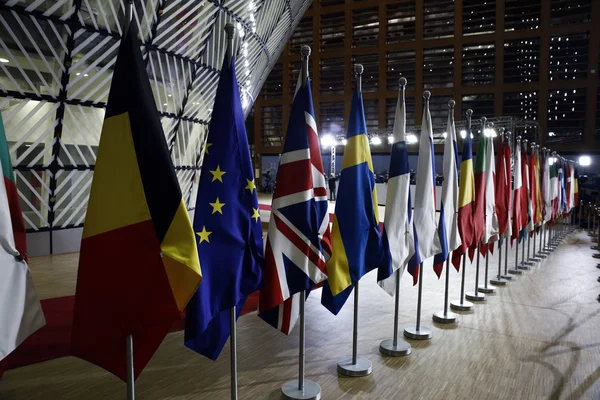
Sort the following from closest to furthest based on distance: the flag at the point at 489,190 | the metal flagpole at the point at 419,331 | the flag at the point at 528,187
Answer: the metal flagpole at the point at 419,331
the flag at the point at 489,190
the flag at the point at 528,187

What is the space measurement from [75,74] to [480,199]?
844 cm

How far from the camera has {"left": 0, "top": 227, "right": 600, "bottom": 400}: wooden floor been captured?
141 inches

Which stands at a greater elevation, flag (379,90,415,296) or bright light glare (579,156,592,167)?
bright light glare (579,156,592,167)

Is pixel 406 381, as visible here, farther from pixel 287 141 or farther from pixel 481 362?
pixel 287 141

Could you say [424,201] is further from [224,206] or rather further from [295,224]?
[224,206]

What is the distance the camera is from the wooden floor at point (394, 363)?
3.58 m

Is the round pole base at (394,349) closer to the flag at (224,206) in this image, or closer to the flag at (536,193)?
the flag at (224,206)

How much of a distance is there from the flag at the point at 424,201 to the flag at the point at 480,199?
1245 millimetres

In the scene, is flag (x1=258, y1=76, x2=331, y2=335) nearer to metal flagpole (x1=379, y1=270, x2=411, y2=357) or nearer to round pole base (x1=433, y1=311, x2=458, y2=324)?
metal flagpole (x1=379, y1=270, x2=411, y2=357)

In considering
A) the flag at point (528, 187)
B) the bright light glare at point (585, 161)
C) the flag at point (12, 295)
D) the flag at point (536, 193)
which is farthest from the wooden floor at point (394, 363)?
the bright light glare at point (585, 161)

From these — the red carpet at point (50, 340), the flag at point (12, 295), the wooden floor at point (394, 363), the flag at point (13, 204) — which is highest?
the flag at point (13, 204)

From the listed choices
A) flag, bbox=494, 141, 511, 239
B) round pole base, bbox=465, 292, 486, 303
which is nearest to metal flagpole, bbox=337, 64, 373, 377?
round pole base, bbox=465, 292, 486, 303

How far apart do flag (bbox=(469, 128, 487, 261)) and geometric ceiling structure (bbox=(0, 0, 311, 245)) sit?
6566 mm

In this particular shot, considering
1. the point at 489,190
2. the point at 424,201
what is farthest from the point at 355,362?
the point at 489,190
